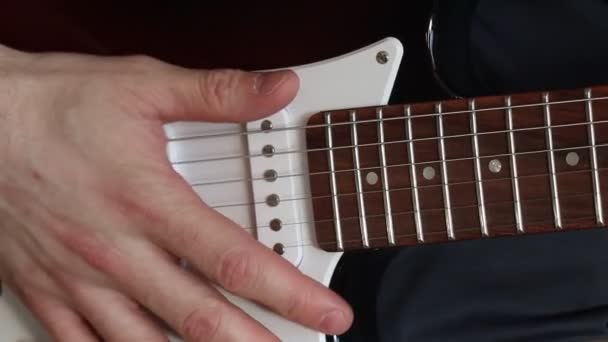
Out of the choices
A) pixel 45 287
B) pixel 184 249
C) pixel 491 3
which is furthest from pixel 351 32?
pixel 45 287

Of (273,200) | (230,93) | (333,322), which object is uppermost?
(230,93)

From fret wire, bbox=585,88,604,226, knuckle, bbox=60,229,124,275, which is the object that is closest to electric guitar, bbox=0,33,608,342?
fret wire, bbox=585,88,604,226

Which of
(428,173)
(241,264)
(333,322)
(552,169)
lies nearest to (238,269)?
(241,264)

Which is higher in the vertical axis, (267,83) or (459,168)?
(267,83)

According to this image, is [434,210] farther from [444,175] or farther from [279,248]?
[279,248]

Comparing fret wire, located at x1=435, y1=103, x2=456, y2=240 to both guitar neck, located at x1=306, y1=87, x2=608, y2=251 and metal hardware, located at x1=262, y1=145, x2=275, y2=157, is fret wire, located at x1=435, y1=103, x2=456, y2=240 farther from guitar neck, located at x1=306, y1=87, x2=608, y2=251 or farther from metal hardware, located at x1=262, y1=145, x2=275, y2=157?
metal hardware, located at x1=262, y1=145, x2=275, y2=157

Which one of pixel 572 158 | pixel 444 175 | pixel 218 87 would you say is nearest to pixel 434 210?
pixel 444 175
